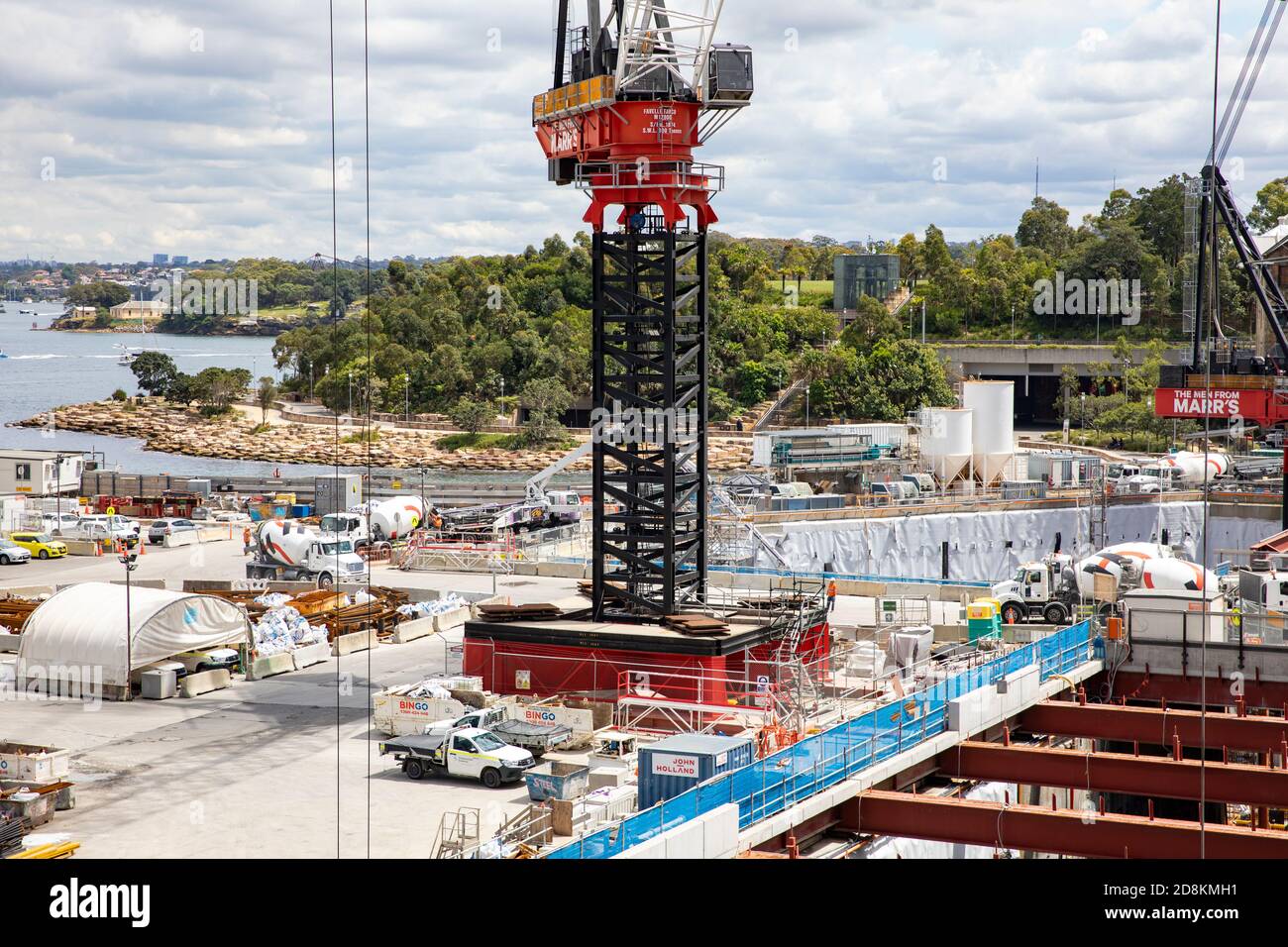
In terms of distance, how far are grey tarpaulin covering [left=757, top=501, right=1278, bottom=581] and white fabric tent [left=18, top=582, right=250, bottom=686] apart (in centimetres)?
3024

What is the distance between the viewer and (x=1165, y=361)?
10094 cm

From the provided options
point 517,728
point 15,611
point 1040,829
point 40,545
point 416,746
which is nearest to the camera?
point 1040,829

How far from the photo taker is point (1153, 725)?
2836 centimetres

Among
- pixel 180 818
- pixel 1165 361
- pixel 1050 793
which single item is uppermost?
pixel 1165 361

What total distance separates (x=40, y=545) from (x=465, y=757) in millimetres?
33388

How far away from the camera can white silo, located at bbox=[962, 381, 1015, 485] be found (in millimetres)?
74188

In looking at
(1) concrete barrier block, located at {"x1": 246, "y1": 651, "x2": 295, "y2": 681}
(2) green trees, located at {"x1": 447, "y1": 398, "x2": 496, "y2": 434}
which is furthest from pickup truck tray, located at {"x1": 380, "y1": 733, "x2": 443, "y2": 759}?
(2) green trees, located at {"x1": 447, "y1": 398, "x2": 496, "y2": 434}

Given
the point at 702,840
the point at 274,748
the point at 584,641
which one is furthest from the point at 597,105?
the point at 702,840

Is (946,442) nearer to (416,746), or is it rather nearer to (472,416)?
(472,416)

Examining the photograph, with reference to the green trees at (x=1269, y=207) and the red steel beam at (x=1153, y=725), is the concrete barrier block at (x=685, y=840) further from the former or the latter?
the green trees at (x=1269, y=207)

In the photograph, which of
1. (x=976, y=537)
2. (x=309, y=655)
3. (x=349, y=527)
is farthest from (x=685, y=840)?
(x=976, y=537)

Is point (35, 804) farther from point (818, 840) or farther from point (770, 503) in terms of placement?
point (770, 503)

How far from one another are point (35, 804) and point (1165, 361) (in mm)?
91241

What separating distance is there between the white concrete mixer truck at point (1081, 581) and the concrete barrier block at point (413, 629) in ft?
46.9
